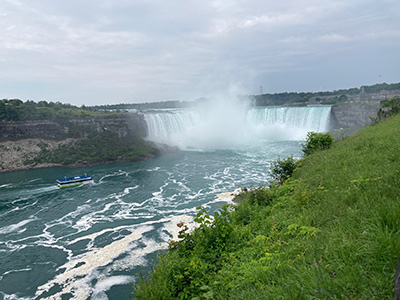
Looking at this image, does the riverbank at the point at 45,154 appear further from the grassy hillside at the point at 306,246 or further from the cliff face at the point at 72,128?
the grassy hillside at the point at 306,246

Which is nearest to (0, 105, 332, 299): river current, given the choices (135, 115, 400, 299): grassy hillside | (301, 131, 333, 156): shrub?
(135, 115, 400, 299): grassy hillside

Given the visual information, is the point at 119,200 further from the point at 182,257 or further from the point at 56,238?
the point at 182,257

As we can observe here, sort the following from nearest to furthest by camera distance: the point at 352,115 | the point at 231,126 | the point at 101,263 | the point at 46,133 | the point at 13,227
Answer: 1. the point at 101,263
2. the point at 13,227
3. the point at 352,115
4. the point at 46,133
5. the point at 231,126

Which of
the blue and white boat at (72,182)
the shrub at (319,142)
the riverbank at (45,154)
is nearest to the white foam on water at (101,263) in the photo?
the shrub at (319,142)

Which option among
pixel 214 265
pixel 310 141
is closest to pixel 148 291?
pixel 214 265

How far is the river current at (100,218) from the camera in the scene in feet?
44.7

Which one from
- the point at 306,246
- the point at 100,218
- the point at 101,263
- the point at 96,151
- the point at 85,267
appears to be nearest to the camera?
the point at 306,246

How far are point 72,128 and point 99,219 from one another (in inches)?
1503

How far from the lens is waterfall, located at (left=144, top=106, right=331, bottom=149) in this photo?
2194 inches

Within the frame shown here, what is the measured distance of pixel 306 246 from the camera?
14.0ft

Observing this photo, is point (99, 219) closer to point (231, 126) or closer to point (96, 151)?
point (96, 151)

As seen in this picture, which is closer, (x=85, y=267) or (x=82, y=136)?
(x=85, y=267)

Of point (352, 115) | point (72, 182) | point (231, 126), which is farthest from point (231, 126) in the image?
point (72, 182)

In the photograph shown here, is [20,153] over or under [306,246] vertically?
under
